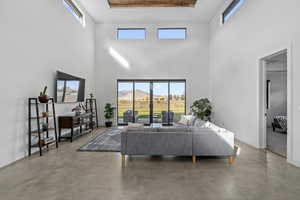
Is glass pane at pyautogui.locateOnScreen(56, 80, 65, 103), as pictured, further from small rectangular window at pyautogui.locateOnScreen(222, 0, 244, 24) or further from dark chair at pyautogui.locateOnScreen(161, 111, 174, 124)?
small rectangular window at pyautogui.locateOnScreen(222, 0, 244, 24)

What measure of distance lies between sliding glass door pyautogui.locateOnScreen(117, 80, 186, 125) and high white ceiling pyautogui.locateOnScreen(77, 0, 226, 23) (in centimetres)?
296

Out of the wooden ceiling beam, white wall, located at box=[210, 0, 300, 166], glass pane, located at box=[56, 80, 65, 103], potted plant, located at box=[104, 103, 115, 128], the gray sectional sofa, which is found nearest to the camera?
white wall, located at box=[210, 0, 300, 166]

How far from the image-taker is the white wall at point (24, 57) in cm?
361

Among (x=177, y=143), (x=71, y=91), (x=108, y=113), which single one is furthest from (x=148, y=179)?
(x=108, y=113)

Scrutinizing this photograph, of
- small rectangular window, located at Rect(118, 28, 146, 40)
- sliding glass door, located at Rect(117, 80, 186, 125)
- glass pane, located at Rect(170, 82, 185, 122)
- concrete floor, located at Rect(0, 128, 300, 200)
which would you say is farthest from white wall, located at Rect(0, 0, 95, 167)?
glass pane, located at Rect(170, 82, 185, 122)

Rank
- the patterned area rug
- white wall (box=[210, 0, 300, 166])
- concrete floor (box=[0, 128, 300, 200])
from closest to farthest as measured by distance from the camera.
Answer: concrete floor (box=[0, 128, 300, 200]) < white wall (box=[210, 0, 300, 166]) < the patterned area rug

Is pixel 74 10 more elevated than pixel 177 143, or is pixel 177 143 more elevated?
pixel 74 10

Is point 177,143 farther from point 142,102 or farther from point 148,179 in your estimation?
point 142,102

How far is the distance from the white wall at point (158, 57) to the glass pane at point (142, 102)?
1.53 ft

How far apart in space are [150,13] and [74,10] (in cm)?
315

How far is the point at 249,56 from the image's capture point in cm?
538

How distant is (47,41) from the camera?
5062 mm

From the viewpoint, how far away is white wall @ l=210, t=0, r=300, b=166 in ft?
12.1

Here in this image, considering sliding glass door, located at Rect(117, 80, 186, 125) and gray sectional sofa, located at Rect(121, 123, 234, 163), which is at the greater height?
sliding glass door, located at Rect(117, 80, 186, 125)
